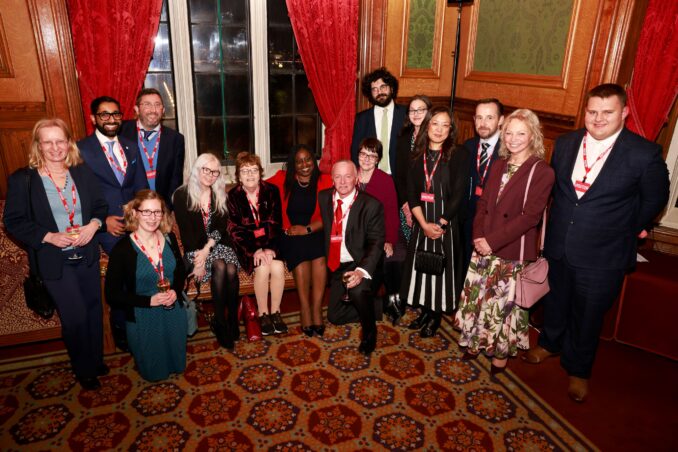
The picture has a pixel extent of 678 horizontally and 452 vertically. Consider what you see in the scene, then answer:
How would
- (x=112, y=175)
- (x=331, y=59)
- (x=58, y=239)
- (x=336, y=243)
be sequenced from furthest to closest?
(x=331, y=59)
(x=336, y=243)
(x=112, y=175)
(x=58, y=239)

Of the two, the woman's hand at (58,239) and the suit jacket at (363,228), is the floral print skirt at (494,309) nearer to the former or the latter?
the suit jacket at (363,228)

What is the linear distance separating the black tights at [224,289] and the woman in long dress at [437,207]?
131 cm

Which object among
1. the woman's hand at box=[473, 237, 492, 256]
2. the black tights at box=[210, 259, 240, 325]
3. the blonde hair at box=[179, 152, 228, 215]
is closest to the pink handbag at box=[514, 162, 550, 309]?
the woman's hand at box=[473, 237, 492, 256]

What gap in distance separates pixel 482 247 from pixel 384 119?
5.28 ft

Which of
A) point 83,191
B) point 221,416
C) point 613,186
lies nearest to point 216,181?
point 83,191

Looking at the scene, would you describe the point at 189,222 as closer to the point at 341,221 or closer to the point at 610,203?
the point at 341,221

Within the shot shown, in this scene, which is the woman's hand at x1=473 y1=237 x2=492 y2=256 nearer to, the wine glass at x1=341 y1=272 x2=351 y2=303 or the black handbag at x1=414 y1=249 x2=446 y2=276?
the black handbag at x1=414 y1=249 x2=446 y2=276

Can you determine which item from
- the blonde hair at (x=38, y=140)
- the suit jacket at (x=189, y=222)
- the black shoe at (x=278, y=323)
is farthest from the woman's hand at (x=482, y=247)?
the blonde hair at (x=38, y=140)

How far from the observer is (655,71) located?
3.35 meters

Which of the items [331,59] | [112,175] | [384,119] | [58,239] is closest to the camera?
[58,239]

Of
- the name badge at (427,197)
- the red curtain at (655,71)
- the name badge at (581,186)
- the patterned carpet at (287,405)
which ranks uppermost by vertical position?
the red curtain at (655,71)

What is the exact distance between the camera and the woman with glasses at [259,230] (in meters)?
3.38

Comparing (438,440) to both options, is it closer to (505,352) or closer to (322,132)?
(505,352)

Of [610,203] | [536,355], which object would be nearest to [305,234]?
[536,355]
